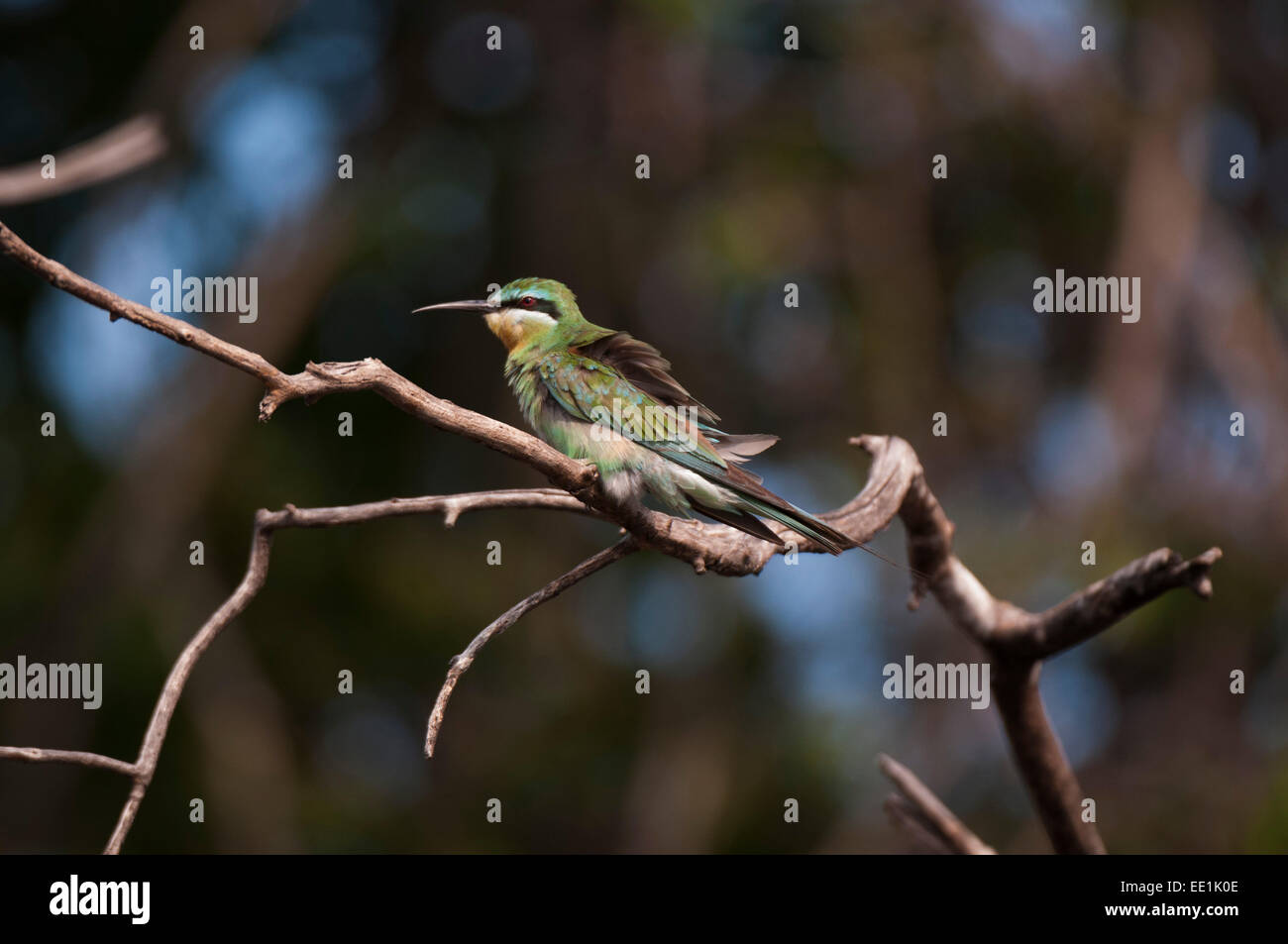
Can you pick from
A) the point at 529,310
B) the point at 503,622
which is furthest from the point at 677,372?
the point at 503,622

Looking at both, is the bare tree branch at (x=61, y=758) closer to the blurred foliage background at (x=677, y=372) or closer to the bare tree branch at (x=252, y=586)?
the bare tree branch at (x=252, y=586)

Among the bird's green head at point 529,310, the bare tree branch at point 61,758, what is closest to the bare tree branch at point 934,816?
the bird's green head at point 529,310

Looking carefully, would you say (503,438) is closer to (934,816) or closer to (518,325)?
(518,325)

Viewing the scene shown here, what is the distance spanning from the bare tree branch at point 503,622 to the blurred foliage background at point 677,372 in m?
4.17

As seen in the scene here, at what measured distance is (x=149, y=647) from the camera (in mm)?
6805

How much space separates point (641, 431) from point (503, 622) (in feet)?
2.64

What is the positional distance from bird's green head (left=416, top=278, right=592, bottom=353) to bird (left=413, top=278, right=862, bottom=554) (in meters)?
0.07

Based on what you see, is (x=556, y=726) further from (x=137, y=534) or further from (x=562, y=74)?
(x=562, y=74)

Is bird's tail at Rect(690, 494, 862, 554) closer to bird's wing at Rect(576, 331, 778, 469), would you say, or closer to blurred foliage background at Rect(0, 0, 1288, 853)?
bird's wing at Rect(576, 331, 778, 469)

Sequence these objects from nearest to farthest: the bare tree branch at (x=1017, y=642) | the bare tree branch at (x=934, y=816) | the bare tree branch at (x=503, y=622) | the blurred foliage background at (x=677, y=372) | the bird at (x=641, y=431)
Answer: the bare tree branch at (x=503, y=622) < the bird at (x=641, y=431) < the bare tree branch at (x=1017, y=642) < the bare tree branch at (x=934, y=816) < the blurred foliage background at (x=677, y=372)

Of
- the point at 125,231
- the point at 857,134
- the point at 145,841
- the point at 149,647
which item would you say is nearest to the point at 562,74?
the point at 857,134

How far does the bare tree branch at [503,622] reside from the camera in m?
2.09

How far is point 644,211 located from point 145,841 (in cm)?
469

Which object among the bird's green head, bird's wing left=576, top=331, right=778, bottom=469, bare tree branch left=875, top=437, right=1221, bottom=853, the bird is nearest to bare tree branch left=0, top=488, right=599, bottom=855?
the bird
